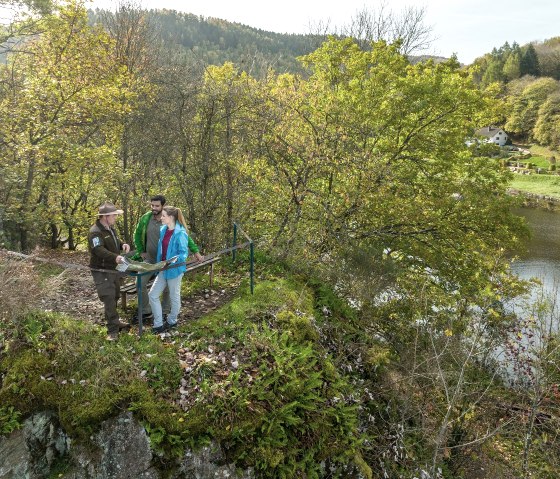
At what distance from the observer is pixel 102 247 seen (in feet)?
21.1

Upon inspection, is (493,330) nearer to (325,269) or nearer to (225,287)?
(325,269)

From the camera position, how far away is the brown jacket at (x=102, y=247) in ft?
20.9

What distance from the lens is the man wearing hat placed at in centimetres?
639

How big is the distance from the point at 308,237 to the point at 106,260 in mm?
5577

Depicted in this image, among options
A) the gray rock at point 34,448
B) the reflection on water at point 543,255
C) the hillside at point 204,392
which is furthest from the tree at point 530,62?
the gray rock at point 34,448

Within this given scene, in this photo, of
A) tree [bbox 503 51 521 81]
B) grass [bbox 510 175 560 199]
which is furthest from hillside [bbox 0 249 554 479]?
tree [bbox 503 51 521 81]

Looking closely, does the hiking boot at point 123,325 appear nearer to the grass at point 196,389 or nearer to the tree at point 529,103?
the grass at point 196,389

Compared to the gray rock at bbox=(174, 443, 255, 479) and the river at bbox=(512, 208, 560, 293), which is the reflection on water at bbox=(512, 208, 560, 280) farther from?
the gray rock at bbox=(174, 443, 255, 479)

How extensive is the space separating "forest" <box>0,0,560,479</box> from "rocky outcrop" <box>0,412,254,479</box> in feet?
0.57

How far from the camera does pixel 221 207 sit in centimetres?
1155

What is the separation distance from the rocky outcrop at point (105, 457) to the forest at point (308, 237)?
175 millimetres

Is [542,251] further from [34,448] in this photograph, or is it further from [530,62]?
[530,62]

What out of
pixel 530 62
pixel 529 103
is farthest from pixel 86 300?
pixel 530 62

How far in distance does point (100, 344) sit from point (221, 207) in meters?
6.04
